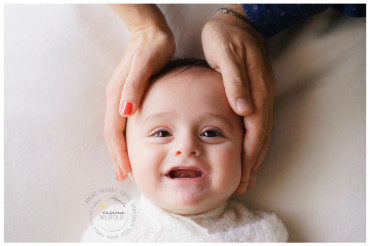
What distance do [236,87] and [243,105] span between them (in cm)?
5

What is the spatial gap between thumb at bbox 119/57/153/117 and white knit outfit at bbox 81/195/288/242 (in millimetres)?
298

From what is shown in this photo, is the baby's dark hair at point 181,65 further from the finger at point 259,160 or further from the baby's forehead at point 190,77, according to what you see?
the finger at point 259,160

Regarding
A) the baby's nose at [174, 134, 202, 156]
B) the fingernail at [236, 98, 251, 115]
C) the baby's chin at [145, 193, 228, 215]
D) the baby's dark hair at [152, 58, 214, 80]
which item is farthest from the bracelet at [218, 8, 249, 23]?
the baby's chin at [145, 193, 228, 215]

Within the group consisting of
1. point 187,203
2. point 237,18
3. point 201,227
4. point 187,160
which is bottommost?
point 201,227

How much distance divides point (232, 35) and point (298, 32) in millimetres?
310

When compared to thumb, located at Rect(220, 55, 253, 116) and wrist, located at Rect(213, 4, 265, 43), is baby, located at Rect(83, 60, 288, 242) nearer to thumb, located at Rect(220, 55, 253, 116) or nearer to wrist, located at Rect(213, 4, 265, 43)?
thumb, located at Rect(220, 55, 253, 116)

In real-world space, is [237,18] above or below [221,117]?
above

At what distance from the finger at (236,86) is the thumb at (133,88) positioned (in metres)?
0.23

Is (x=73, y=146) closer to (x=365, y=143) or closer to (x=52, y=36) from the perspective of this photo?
(x=52, y=36)

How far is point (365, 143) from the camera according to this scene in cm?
109

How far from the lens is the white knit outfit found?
3.15 feet

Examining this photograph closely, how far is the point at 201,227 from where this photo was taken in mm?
977

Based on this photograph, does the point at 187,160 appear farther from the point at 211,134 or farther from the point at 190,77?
the point at 190,77

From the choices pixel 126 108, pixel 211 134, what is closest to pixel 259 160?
pixel 211 134
